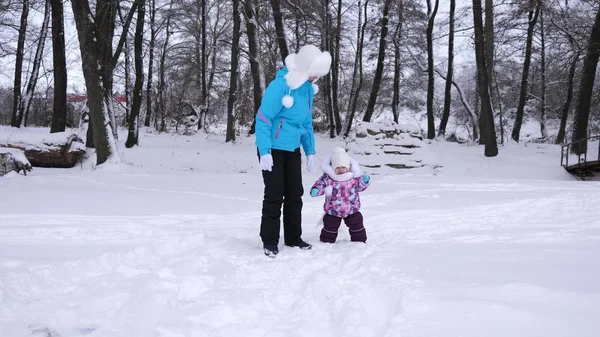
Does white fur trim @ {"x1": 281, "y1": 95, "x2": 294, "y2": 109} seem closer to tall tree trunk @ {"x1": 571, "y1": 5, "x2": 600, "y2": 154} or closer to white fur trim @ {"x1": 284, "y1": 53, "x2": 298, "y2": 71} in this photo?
white fur trim @ {"x1": 284, "y1": 53, "x2": 298, "y2": 71}

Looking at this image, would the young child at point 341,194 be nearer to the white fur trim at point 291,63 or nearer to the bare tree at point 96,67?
the white fur trim at point 291,63

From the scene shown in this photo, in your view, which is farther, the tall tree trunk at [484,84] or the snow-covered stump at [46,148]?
the tall tree trunk at [484,84]

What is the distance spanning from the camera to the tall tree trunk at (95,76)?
27.3 feet

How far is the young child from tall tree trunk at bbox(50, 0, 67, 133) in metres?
12.0

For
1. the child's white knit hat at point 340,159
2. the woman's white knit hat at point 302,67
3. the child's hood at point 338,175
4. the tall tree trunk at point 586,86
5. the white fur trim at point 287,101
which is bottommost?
the child's hood at point 338,175

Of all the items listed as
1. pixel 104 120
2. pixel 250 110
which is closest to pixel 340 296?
pixel 104 120

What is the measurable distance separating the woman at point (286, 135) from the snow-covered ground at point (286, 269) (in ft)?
0.86

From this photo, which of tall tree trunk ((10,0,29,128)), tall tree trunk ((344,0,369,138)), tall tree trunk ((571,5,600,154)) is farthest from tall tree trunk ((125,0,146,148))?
tall tree trunk ((571,5,600,154))

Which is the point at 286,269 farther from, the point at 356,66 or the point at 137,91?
the point at 356,66

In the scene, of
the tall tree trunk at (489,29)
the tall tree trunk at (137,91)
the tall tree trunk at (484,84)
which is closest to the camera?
the tall tree trunk at (484,84)

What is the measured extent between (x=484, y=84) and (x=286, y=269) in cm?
1314

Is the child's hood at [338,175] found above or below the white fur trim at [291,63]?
below

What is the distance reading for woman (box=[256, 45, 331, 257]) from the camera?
3.52 m

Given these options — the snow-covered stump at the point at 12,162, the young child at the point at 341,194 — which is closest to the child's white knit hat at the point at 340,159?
the young child at the point at 341,194
